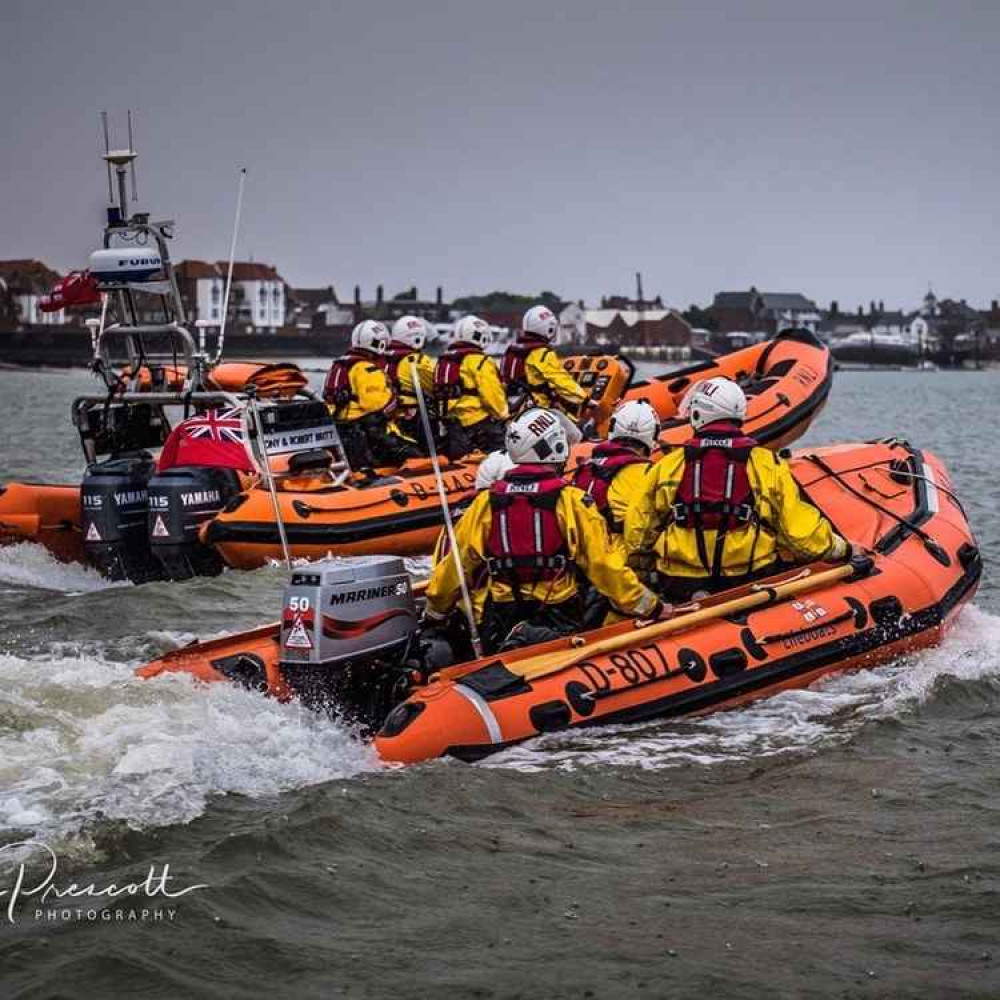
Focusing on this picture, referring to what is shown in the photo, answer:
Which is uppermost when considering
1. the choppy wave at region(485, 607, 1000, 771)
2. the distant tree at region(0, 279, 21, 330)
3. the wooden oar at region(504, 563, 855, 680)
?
the distant tree at region(0, 279, 21, 330)

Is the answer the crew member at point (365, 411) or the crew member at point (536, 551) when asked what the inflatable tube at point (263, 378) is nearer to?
the crew member at point (365, 411)

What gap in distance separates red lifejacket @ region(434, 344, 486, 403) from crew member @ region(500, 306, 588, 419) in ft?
1.67

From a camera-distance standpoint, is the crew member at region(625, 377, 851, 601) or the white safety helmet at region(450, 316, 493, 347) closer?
the crew member at region(625, 377, 851, 601)

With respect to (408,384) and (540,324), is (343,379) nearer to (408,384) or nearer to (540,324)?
(408,384)

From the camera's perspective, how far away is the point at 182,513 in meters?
9.73

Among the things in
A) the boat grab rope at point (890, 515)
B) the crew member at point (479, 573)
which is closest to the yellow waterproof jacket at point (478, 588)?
the crew member at point (479, 573)

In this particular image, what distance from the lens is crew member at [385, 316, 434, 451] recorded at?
38.1 ft

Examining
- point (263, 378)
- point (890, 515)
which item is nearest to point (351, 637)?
point (890, 515)

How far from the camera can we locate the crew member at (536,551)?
619cm

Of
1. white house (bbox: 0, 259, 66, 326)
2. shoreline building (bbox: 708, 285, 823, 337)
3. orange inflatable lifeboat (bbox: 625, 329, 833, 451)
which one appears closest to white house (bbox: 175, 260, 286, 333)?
white house (bbox: 0, 259, 66, 326)

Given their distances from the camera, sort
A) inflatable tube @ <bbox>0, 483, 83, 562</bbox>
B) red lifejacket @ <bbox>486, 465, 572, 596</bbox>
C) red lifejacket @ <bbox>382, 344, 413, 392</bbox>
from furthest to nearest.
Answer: red lifejacket @ <bbox>382, 344, 413, 392</bbox>, inflatable tube @ <bbox>0, 483, 83, 562</bbox>, red lifejacket @ <bbox>486, 465, 572, 596</bbox>

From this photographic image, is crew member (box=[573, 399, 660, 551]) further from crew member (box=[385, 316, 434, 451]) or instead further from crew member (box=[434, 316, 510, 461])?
crew member (box=[385, 316, 434, 451])

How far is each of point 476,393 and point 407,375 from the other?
0.55 meters

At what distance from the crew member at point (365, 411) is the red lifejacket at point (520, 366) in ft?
2.93
